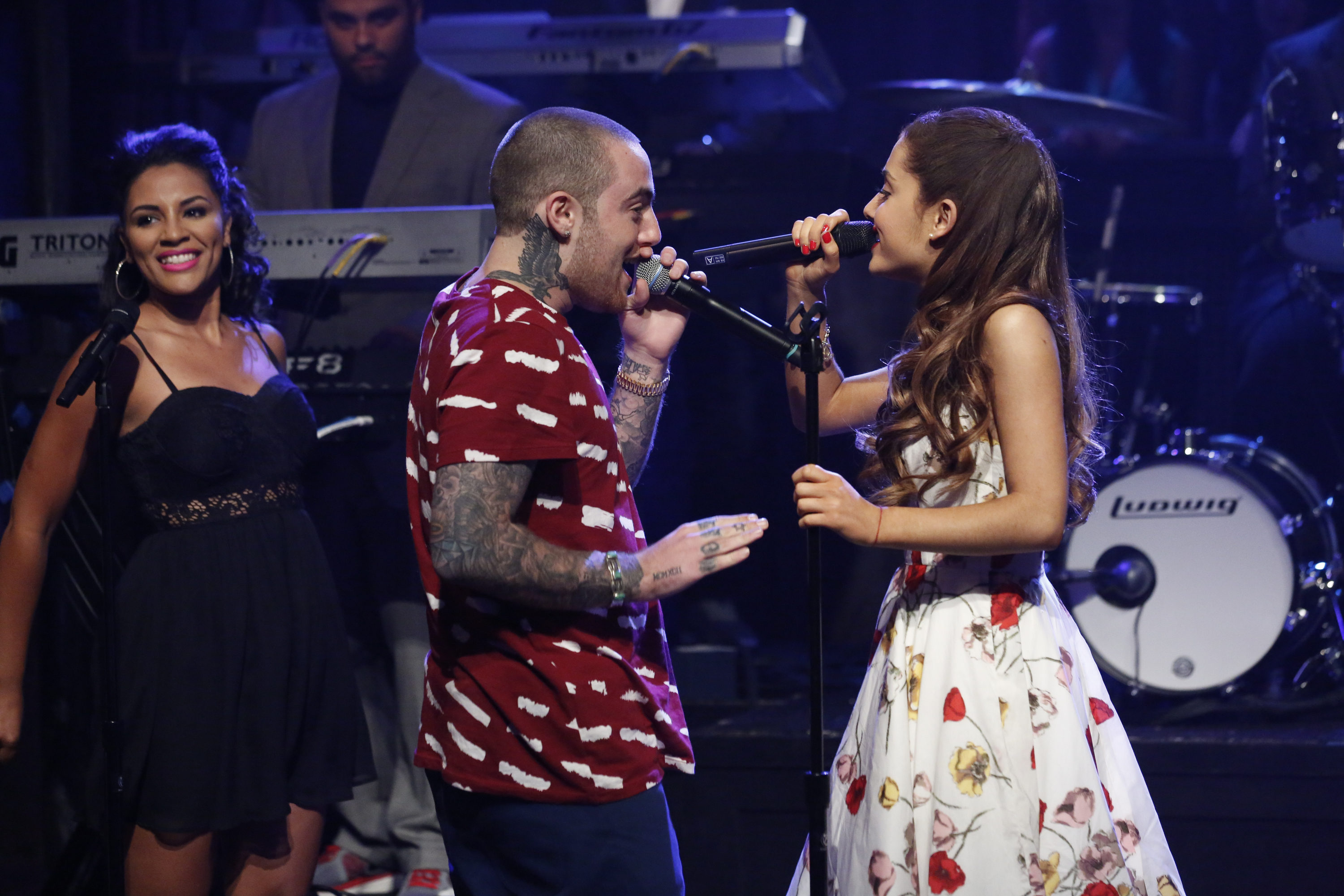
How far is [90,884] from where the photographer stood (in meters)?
2.65

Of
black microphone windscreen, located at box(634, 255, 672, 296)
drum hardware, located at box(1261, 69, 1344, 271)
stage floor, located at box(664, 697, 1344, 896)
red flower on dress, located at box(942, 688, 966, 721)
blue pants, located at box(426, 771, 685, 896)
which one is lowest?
stage floor, located at box(664, 697, 1344, 896)

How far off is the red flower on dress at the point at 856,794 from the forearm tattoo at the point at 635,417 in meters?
0.58

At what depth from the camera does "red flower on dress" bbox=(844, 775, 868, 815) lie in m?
1.71

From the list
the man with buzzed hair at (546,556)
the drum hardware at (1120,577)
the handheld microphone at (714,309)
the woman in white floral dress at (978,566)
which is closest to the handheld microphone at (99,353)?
the man with buzzed hair at (546,556)

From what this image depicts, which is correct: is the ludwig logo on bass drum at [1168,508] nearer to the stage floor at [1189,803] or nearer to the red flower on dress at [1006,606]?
the stage floor at [1189,803]

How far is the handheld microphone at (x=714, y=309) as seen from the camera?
1.59 m

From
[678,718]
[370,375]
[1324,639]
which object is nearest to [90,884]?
[370,375]

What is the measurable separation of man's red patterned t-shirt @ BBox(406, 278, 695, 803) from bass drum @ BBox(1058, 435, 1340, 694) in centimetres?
187

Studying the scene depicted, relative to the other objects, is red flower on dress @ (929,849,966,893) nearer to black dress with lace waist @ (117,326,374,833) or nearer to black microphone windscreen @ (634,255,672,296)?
black microphone windscreen @ (634,255,672,296)

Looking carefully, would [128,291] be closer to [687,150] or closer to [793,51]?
[687,150]

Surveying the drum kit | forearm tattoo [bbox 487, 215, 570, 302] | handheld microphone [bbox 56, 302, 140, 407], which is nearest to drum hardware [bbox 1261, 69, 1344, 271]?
the drum kit

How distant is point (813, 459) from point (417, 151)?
219 cm

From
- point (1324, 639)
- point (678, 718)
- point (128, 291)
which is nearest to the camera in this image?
point (678, 718)

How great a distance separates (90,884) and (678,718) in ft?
5.75
